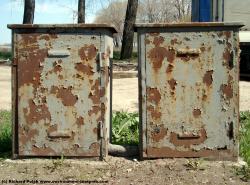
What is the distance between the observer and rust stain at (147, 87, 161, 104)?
4836 mm

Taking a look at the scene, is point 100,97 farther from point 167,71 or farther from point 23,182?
point 23,182

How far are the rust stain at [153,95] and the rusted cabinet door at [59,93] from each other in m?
0.45

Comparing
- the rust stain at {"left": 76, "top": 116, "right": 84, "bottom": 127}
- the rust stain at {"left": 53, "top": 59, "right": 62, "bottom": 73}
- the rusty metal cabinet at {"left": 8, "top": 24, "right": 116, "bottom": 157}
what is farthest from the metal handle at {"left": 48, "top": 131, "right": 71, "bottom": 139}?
the rust stain at {"left": 53, "top": 59, "right": 62, "bottom": 73}

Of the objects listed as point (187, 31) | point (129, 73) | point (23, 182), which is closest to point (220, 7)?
point (129, 73)

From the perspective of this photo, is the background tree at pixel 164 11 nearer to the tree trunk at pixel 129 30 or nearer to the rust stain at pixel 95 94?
the tree trunk at pixel 129 30

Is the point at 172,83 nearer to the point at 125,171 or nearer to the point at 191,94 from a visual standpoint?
the point at 191,94

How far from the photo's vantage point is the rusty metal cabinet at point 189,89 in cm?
479

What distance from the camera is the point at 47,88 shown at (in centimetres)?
491

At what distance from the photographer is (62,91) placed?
4.90 meters

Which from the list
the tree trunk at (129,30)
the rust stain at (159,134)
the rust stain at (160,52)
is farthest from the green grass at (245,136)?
the tree trunk at (129,30)

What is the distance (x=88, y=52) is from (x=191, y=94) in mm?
1057

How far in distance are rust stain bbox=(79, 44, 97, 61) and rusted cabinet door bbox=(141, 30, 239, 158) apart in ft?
1.63

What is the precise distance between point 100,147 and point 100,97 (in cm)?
49

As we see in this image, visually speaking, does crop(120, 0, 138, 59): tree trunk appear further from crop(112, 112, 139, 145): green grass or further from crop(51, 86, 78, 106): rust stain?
crop(51, 86, 78, 106): rust stain
